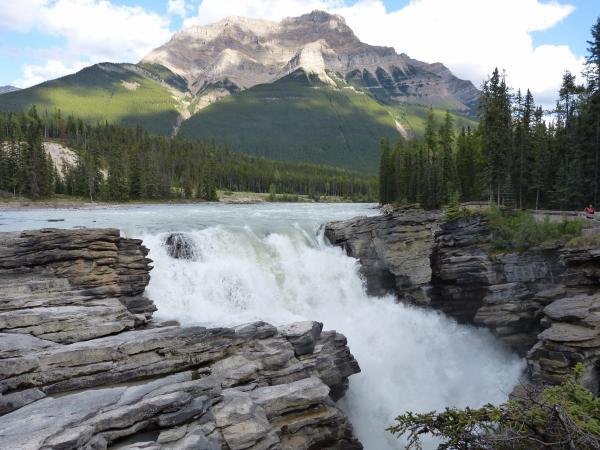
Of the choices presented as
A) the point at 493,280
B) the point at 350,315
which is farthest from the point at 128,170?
the point at 493,280

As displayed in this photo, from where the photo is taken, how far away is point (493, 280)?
107 feet

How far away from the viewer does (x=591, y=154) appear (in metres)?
45.1

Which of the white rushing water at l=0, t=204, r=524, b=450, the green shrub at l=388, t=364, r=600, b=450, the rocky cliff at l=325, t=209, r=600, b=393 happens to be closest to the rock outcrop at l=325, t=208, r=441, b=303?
the rocky cliff at l=325, t=209, r=600, b=393

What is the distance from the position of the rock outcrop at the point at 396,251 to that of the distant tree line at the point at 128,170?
7858 centimetres

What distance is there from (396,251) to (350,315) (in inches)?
311

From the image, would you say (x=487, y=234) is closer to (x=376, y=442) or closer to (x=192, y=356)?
(x=376, y=442)

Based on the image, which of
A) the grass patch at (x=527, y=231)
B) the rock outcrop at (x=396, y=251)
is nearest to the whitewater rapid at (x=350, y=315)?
the rock outcrop at (x=396, y=251)

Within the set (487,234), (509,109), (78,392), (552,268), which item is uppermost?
(509,109)

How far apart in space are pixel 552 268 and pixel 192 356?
26720 millimetres

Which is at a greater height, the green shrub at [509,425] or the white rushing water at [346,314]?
the green shrub at [509,425]

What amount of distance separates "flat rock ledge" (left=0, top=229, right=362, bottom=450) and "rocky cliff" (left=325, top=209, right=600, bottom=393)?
38.8 feet

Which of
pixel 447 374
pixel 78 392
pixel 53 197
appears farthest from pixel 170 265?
pixel 53 197

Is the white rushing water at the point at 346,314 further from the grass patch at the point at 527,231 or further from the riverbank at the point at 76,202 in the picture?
the riverbank at the point at 76,202

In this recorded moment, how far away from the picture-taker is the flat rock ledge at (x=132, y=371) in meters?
13.1
